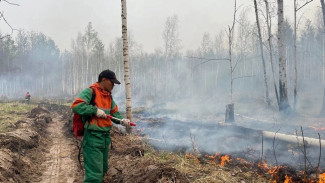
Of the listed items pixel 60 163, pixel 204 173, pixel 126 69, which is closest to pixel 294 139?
pixel 204 173

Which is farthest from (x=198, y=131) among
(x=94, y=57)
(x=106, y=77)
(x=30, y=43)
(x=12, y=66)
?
(x=30, y=43)

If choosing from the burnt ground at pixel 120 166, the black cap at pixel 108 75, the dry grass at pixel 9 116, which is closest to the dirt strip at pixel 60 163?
the burnt ground at pixel 120 166

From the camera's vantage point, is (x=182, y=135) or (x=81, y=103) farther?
(x=182, y=135)

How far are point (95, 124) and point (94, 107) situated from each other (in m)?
0.31

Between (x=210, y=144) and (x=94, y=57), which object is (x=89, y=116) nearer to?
(x=210, y=144)

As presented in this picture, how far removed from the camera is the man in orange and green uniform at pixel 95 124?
11.7 feet

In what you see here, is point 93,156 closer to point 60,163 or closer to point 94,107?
point 94,107

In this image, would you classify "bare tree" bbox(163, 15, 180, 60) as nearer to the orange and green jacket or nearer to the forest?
the forest

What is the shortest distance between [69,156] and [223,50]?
54407 millimetres

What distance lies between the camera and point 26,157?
6.05m

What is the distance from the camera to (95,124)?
372 cm

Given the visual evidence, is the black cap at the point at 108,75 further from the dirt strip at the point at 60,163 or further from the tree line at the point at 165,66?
the tree line at the point at 165,66

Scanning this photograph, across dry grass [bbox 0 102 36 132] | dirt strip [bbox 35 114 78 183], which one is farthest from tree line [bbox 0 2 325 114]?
dirt strip [bbox 35 114 78 183]

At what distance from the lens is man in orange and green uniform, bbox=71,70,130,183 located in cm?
358
